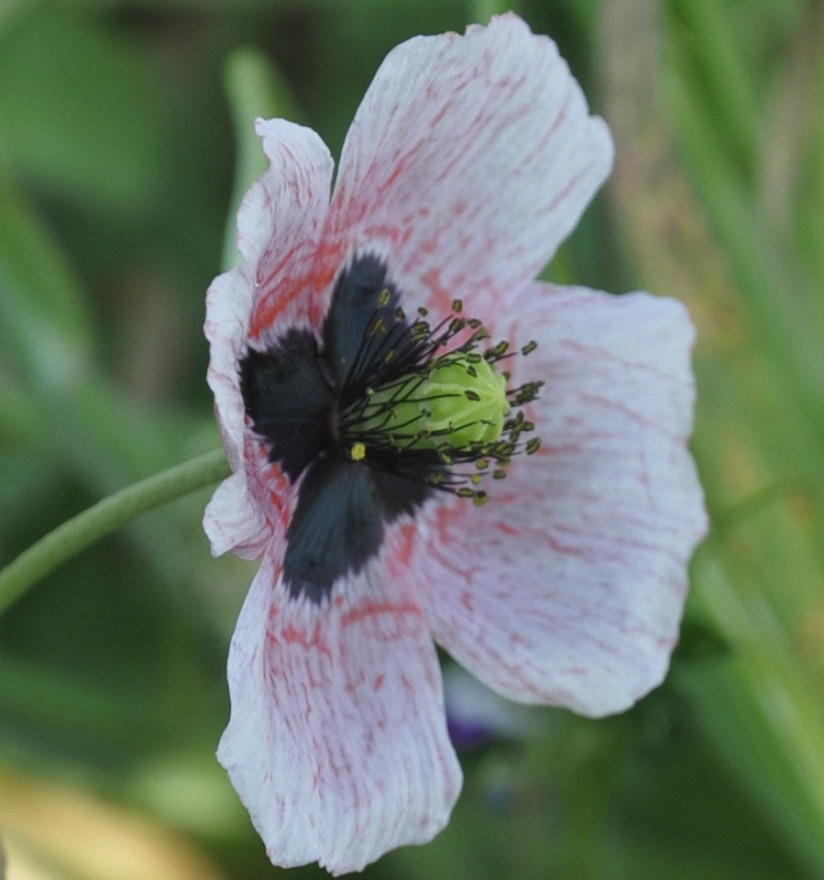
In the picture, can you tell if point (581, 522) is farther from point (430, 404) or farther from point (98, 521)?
point (98, 521)

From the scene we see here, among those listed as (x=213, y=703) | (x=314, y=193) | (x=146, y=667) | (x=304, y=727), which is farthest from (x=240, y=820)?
(x=314, y=193)

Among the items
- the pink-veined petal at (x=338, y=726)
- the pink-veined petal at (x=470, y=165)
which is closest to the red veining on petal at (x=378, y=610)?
the pink-veined petal at (x=338, y=726)

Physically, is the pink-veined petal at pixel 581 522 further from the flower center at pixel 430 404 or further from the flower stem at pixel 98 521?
the flower stem at pixel 98 521

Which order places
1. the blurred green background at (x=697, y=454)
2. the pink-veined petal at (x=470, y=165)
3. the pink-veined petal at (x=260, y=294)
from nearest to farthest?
the pink-veined petal at (x=260, y=294)
the pink-veined petal at (x=470, y=165)
the blurred green background at (x=697, y=454)

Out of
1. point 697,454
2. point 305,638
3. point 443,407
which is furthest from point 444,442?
point 697,454

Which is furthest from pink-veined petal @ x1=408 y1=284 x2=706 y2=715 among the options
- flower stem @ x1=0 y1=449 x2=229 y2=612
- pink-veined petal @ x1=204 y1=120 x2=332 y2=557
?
flower stem @ x1=0 y1=449 x2=229 y2=612

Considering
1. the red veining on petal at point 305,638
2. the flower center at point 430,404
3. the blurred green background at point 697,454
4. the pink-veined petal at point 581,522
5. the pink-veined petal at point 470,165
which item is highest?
the pink-veined petal at point 470,165

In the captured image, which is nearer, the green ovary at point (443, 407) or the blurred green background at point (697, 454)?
the green ovary at point (443, 407)

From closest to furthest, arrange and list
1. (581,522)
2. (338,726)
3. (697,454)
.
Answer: (338,726)
(581,522)
(697,454)
